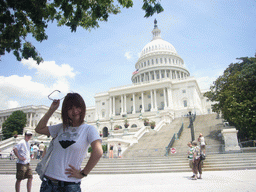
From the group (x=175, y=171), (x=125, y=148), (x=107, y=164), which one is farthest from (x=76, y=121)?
(x=125, y=148)

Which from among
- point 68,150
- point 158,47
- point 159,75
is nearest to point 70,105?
point 68,150

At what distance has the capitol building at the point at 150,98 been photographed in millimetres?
59438

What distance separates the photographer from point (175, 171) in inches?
533

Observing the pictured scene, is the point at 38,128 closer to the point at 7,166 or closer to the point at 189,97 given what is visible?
the point at 7,166

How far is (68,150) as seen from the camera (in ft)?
9.52

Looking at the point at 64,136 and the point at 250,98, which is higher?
the point at 250,98

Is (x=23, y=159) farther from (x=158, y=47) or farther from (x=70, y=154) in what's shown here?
(x=158, y=47)

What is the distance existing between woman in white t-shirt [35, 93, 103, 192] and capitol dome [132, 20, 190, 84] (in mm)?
81411

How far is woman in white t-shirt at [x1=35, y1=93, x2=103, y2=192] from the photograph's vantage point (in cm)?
280

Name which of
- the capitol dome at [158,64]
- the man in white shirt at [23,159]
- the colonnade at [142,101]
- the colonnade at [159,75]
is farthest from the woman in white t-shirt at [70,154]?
the colonnade at [159,75]

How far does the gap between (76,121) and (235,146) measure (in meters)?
17.4

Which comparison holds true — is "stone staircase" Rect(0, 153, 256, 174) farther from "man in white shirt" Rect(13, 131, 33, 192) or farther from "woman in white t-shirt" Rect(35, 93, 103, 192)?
"woman in white t-shirt" Rect(35, 93, 103, 192)

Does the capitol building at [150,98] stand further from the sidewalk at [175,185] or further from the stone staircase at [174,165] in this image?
the sidewalk at [175,185]

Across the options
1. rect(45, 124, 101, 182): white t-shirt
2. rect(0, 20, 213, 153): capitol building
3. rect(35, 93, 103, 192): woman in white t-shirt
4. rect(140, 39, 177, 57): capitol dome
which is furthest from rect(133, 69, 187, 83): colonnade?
rect(45, 124, 101, 182): white t-shirt
